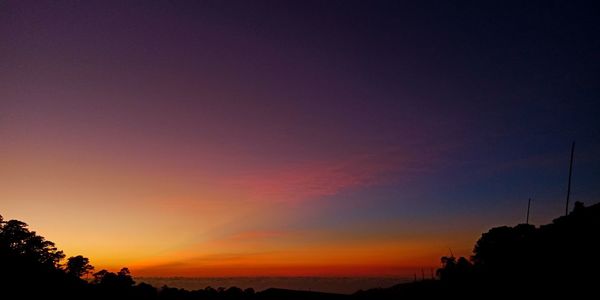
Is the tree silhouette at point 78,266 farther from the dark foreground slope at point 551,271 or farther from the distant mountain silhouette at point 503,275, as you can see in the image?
the dark foreground slope at point 551,271

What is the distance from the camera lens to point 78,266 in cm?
10275

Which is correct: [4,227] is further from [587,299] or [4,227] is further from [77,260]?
[587,299]

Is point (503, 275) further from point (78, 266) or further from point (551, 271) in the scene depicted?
point (78, 266)

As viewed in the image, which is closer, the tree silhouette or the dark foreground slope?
the dark foreground slope

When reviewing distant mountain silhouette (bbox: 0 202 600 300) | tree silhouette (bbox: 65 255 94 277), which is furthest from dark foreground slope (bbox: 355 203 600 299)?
tree silhouette (bbox: 65 255 94 277)

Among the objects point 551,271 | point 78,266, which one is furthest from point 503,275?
point 78,266

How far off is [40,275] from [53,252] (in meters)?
36.0

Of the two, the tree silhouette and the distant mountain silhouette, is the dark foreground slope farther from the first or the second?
the tree silhouette

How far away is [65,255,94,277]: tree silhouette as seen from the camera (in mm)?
100188

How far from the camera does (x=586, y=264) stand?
35438mm

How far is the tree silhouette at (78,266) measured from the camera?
100 metres

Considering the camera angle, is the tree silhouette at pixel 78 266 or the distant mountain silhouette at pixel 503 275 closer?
the distant mountain silhouette at pixel 503 275

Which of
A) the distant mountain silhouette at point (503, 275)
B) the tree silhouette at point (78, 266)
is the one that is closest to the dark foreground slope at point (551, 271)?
the distant mountain silhouette at point (503, 275)

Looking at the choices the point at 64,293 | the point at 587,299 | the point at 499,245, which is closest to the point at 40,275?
the point at 64,293
